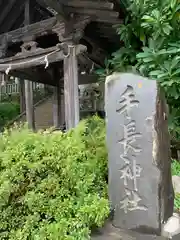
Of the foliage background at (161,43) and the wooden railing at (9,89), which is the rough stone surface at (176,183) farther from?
the wooden railing at (9,89)

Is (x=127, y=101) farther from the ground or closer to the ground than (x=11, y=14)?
closer to the ground

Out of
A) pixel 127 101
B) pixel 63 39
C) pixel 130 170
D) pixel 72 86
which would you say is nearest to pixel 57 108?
pixel 72 86

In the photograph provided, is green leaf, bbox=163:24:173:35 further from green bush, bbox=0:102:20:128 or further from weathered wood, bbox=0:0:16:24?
green bush, bbox=0:102:20:128

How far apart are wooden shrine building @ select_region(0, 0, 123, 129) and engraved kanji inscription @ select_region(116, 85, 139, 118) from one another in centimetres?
286

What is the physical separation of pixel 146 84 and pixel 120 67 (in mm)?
2763

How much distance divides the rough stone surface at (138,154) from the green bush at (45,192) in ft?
0.79

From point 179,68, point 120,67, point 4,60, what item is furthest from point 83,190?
point 4,60

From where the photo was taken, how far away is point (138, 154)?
2.84m

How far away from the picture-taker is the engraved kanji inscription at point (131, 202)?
9.32ft

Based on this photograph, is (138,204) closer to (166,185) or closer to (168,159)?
(166,185)

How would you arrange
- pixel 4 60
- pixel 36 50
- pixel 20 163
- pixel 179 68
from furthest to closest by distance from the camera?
pixel 4 60, pixel 36 50, pixel 179 68, pixel 20 163

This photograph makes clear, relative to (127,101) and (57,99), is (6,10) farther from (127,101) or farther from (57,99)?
(127,101)

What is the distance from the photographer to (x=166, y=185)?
9.49 feet

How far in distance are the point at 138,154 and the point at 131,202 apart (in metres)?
0.47
